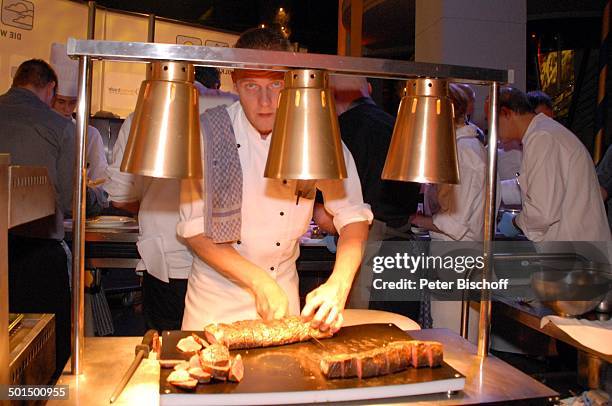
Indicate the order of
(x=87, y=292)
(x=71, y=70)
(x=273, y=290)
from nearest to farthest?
(x=273, y=290) < (x=87, y=292) < (x=71, y=70)

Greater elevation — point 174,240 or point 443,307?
point 174,240

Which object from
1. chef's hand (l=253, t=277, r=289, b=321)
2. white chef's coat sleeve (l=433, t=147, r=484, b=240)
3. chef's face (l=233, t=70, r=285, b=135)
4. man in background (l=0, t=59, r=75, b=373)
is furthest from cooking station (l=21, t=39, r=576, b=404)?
white chef's coat sleeve (l=433, t=147, r=484, b=240)

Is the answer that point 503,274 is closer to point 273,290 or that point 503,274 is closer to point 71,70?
point 273,290

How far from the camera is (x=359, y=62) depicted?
1301mm

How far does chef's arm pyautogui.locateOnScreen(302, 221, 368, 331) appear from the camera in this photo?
54.6 inches

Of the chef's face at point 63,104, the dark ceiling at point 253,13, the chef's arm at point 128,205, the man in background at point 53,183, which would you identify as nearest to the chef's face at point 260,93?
the chef's arm at point 128,205

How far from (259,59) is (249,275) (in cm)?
55

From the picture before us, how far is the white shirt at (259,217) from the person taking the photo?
1846mm

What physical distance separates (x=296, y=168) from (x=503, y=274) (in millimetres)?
1392

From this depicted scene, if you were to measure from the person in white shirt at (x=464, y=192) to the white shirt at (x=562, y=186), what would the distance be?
0.79 feet

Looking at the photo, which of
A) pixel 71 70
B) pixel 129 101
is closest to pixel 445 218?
pixel 71 70

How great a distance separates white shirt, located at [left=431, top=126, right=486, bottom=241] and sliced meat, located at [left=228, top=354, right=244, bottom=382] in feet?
7.43

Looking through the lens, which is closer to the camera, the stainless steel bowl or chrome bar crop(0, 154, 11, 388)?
chrome bar crop(0, 154, 11, 388)

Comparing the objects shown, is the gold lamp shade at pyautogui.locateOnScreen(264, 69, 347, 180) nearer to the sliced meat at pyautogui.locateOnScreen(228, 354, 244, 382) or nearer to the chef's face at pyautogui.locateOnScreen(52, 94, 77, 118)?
the sliced meat at pyautogui.locateOnScreen(228, 354, 244, 382)
